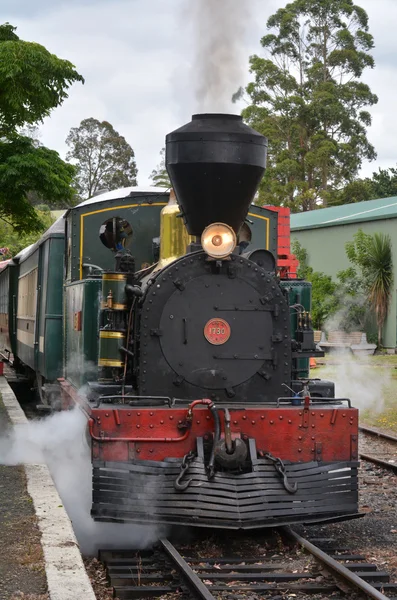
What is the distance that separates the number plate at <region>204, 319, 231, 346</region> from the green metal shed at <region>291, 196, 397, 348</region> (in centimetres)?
2236

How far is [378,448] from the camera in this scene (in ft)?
34.0

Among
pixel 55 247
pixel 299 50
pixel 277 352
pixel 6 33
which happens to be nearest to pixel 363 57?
pixel 299 50

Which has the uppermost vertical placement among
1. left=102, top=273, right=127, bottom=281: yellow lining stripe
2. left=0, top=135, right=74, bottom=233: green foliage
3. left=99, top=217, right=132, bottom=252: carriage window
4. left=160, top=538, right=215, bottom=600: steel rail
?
left=0, top=135, right=74, bottom=233: green foliage

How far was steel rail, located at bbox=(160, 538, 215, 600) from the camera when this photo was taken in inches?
185

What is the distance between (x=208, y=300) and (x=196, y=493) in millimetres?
1457

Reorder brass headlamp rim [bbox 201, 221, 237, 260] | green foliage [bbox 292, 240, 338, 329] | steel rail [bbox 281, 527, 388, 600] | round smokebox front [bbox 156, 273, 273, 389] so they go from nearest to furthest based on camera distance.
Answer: steel rail [bbox 281, 527, 388, 600]
brass headlamp rim [bbox 201, 221, 237, 260]
round smokebox front [bbox 156, 273, 273, 389]
green foliage [bbox 292, 240, 338, 329]

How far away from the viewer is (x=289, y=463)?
607 centimetres

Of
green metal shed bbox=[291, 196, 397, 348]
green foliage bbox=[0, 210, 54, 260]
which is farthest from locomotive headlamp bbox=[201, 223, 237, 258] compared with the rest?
green foliage bbox=[0, 210, 54, 260]

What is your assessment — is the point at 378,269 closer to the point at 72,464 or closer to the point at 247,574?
the point at 72,464

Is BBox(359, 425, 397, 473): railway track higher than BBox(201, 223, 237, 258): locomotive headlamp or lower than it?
lower

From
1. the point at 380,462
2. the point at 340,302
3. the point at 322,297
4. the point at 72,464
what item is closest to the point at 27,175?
the point at 72,464

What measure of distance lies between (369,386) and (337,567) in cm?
1109

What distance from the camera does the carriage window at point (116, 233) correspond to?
747 centimetres

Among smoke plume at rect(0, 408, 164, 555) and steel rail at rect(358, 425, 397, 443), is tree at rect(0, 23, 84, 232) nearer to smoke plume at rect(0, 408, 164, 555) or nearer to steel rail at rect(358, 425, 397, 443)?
smoke plume at rect(0, 408, 164, 555)
